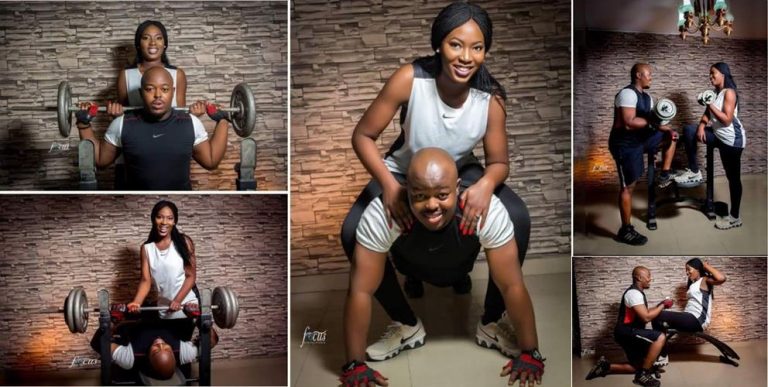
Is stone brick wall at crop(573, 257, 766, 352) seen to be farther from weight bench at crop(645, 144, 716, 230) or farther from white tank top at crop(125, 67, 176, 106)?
white tank top at crop(125, 67, 176, 106)

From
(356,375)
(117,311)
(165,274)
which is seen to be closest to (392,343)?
(356,375)

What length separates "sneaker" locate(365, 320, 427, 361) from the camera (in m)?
2.94

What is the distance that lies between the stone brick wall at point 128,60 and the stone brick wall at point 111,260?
86 millimetres

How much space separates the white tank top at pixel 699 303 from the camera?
301 centimetres

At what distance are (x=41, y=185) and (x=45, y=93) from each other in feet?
1.00

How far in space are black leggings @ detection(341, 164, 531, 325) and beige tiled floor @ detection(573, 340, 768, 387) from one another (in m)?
0.35

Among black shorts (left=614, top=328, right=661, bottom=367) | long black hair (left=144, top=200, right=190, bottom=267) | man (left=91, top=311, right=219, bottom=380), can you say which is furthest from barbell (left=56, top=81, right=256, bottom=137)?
black shorts (left=614, top=328, right=661, bottom=367)

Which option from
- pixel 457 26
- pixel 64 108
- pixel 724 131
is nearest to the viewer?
pixel 457 26

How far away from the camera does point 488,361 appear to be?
2.93 meters

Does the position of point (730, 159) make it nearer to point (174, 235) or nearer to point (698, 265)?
point (698, 265)

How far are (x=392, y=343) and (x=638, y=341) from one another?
2.69 feet

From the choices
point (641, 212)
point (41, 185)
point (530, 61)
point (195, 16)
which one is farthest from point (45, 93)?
point (641, 212)

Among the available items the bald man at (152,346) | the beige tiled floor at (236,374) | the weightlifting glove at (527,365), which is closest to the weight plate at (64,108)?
the bald man at (152,346)

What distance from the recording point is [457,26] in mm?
2768
